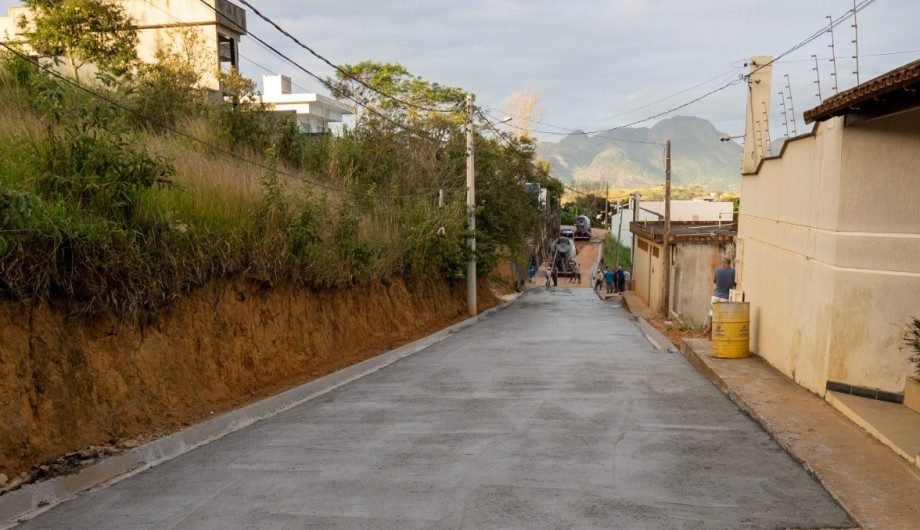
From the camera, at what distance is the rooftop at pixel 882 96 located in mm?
7258

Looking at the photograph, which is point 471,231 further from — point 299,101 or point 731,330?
point 299,101

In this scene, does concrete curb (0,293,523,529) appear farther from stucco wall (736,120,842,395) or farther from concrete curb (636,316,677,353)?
concrete curb (636,316,677,353)

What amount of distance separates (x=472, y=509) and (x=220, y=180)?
7522 mm

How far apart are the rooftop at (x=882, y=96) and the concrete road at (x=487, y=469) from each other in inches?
150

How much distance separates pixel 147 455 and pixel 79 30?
900 inches

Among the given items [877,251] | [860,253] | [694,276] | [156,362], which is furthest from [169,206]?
[694,276]

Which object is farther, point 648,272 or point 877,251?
point 648,272

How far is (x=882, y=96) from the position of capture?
Answer: 791 centimetres

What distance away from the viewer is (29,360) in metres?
6.82

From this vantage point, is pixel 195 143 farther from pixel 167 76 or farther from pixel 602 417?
pixel 602 417

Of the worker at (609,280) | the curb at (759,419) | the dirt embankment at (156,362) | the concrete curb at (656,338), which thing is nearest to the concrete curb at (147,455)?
the dirt embankment at (156,362)

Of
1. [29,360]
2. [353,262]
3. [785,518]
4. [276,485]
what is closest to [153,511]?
[276,485]

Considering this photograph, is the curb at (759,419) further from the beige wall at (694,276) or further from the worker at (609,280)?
the worker at (609,280)

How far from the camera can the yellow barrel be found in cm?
1268
